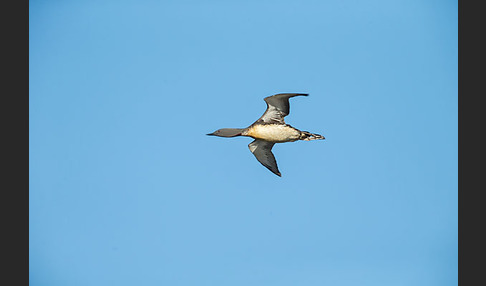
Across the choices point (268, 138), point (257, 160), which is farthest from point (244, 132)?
point (257, 160)

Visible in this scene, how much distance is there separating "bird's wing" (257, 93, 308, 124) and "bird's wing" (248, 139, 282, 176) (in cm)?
119

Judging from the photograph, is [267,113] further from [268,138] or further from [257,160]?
[257,160]

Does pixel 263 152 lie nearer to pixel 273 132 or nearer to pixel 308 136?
pixel 273 132

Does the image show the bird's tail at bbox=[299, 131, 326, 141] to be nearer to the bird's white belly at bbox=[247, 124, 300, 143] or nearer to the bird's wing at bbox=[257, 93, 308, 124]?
the bird's white belly at bbox=[247, 124, 300, 143]

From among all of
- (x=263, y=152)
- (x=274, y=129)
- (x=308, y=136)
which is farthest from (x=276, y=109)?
(x=263, y=152)

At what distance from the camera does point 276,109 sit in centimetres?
1347

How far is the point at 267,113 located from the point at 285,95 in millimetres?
683

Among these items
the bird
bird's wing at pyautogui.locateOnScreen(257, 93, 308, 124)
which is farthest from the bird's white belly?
bird's wing at pyautogui.locateOnScreen(257, 93, 308, 124)

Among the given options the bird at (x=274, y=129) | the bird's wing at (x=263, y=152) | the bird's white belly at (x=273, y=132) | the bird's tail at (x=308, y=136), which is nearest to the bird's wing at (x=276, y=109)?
the bird at (x=274, y=129)

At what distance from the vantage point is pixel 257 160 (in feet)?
48.0

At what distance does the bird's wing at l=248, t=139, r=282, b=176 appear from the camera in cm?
1464

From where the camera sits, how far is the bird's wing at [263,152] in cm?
1464

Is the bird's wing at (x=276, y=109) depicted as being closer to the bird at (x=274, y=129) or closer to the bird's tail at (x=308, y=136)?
the bird at (x=274, y=129)

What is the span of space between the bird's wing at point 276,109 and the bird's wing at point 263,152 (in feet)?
3.92
